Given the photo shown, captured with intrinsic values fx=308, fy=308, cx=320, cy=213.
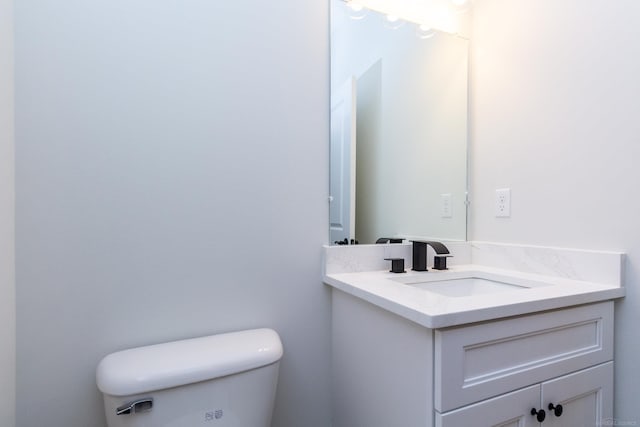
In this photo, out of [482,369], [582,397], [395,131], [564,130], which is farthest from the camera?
[395,131]

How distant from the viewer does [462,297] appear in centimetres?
86

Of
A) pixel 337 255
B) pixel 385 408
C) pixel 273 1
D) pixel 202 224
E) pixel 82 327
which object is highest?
pixel 273 1

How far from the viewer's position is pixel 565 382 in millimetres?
823

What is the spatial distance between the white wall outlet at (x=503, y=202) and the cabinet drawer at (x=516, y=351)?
436mm

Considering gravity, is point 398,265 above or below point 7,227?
below

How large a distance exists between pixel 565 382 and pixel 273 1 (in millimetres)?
1468

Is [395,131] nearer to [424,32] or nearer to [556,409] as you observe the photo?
[424,32]

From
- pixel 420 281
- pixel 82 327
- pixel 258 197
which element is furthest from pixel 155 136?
pixel 420 281

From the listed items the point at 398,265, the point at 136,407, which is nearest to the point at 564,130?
the point at 398,265

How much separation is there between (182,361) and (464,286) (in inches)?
39.1

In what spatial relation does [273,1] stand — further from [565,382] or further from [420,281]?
[565,382]

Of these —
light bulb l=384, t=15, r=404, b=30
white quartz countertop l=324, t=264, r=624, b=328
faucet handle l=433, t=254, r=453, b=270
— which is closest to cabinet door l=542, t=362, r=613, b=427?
white quartz countertop l=324, t=264, r=624, b=328

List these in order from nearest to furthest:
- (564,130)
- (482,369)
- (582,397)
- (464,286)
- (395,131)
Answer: (482,369) → (582,397) → (564,130) → (464,286) → (395,131)

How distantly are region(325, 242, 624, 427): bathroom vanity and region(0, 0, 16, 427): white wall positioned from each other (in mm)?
875
